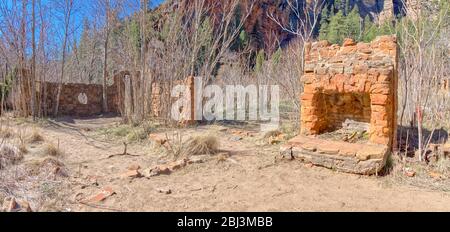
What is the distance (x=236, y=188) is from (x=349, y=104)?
3082mm

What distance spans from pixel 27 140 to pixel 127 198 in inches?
159

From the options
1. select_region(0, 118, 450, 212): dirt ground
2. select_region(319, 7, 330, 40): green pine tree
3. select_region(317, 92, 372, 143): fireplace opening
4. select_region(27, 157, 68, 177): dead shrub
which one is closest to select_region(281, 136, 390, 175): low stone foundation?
select_region(0, 118, 450, 212): dirt ground

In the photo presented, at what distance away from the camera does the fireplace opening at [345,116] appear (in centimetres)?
519

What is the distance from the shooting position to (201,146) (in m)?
5.08

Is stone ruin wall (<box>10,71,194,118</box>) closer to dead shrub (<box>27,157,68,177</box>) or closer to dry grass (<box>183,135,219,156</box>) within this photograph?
dry grass (<box>183,135,219,156</box>)

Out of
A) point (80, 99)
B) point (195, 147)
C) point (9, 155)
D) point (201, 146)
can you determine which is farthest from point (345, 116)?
point (80, 99)

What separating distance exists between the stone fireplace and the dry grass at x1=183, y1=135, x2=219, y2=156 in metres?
1.28

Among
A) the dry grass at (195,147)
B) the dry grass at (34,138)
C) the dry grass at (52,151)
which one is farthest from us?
the dry grass at (34,138)

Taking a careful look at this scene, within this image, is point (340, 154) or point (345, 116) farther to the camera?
point (345, 116)

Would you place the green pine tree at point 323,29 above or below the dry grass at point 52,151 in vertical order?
above

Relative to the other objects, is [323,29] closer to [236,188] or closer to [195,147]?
[195,147]

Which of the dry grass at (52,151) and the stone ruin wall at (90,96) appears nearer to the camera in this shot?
the dry grass at (52,151)

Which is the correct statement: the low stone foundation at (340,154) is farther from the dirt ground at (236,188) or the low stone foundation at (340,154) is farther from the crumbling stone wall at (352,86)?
the crumbling stone wall at (352,86)

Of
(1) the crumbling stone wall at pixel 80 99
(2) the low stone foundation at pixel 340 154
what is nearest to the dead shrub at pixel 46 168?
(2) the low stone foundation at pixel 340 154
